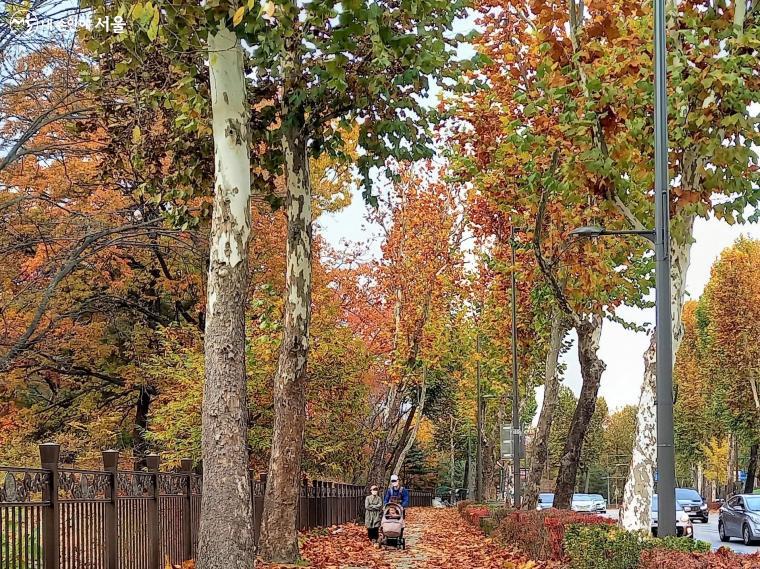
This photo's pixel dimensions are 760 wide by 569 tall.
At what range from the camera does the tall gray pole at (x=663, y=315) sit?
1241 centimetres

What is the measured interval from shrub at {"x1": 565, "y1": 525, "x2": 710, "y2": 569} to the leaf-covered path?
96 centimetres

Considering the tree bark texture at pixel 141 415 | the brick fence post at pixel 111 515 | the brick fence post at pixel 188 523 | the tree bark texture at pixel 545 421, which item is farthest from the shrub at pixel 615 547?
the tree bark texture at pixel 141 415

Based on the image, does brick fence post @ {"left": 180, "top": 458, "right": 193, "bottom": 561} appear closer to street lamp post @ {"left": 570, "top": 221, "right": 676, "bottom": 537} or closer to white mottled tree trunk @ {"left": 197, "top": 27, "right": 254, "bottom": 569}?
white mottled tree trunk @ {"left": 197, "top": 27, "right": 254, "bottom": 569}

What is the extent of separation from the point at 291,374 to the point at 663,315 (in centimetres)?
706

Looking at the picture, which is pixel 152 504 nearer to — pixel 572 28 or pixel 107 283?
pixel 572 28

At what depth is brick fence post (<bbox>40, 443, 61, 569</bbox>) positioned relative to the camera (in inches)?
372

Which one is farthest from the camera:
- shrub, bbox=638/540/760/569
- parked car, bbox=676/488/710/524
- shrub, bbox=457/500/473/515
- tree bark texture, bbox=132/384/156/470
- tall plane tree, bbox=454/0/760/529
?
shrub, bbox=457/500/473/515

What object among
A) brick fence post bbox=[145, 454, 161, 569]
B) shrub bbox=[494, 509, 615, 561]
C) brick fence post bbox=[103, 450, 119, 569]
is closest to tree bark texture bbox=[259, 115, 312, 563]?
brick fence post bbox=[145, 454, 161, 569]

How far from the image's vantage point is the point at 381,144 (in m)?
18.6

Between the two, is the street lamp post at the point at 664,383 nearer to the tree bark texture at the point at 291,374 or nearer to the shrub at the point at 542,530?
the shrub at the point at 542,530

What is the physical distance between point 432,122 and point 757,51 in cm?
575

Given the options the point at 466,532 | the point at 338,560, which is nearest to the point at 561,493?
the point at 466,532

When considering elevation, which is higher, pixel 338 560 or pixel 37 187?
pixel 37 187

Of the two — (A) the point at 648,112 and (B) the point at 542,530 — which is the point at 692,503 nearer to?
(B) the point at 542,530
